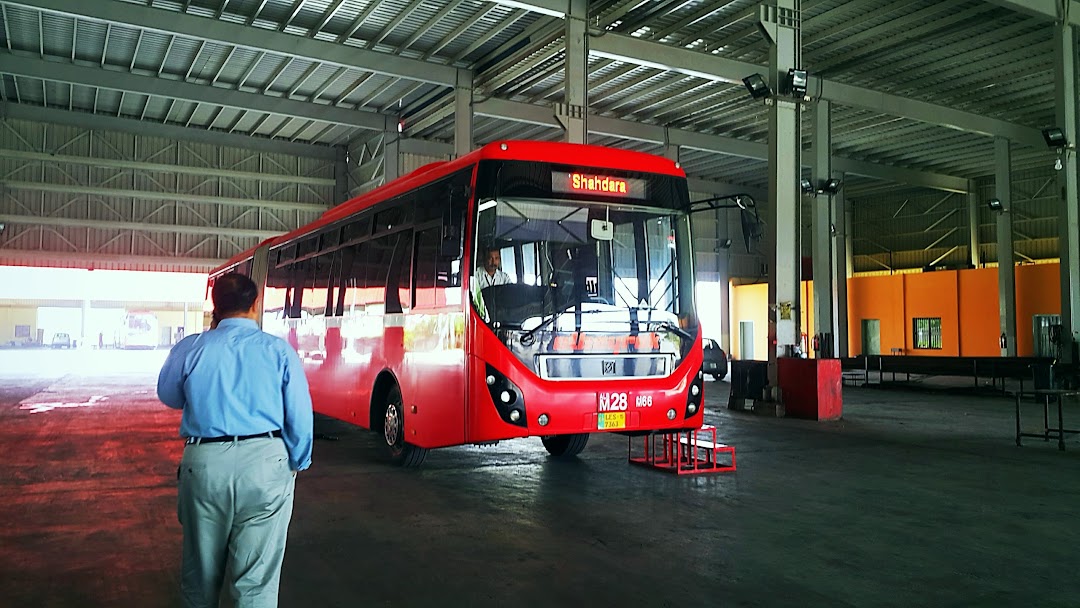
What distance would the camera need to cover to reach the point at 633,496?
792 cm

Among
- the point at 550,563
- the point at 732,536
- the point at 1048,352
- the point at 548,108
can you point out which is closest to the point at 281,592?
the point at 550,563

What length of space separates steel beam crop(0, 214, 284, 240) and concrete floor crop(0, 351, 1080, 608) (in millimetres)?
18408

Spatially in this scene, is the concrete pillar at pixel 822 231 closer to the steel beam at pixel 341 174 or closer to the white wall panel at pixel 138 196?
the steel beam at pixel 341 174

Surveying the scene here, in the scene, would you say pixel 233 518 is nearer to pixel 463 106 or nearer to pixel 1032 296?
pixel 463 106

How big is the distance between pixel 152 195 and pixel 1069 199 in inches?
1061

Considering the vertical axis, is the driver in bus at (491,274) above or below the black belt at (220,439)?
above

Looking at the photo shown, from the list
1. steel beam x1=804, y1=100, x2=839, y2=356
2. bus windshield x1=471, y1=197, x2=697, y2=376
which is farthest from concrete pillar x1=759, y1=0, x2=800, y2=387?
bus windshield x1=471, y1=197, x2=697, y2=376

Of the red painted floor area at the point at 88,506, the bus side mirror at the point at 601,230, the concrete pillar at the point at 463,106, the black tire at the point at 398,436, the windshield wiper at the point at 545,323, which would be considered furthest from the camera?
Result: the concrete pillar at the point at 463,106

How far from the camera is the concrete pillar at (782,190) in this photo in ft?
50.9

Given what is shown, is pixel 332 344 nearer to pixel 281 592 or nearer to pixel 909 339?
pixel 281 592

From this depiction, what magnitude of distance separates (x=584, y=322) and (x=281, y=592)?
13.3 ft

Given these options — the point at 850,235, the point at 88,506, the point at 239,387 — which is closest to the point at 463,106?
the point at 88,506

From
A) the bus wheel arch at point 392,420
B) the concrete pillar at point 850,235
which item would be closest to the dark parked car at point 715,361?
the bus wheel arch at point 392,420

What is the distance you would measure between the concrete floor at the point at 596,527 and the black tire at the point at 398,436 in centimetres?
23
